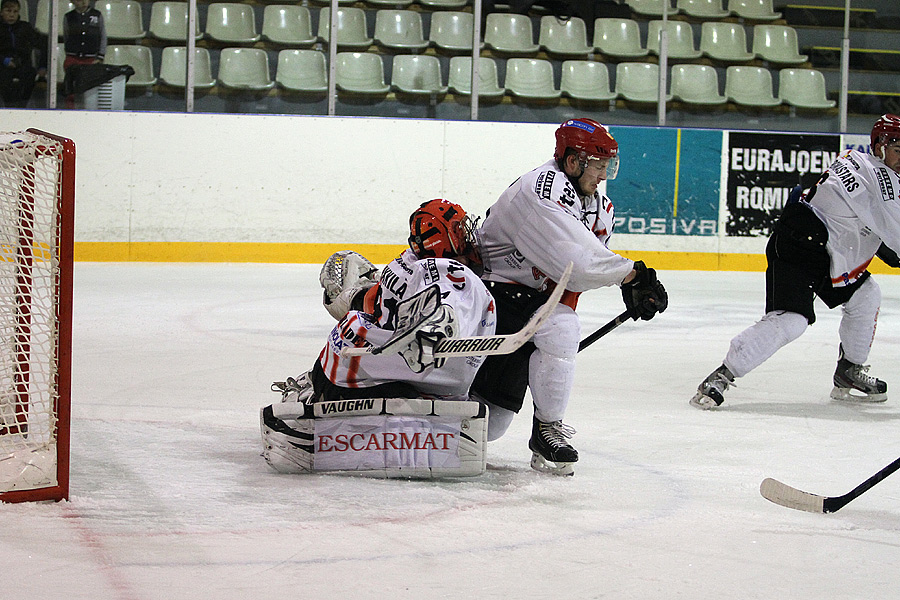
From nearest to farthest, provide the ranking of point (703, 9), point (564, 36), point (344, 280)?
point (344, 280) → point (564, 36) → point (703, 9)

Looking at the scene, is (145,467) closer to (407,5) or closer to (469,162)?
(469,162)

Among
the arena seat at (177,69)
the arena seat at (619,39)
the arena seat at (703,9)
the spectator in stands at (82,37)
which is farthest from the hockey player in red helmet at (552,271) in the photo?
the arena seat at (703,9)

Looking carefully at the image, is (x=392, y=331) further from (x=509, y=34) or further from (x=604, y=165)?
(x=509, y=34)

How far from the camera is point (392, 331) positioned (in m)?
2.61

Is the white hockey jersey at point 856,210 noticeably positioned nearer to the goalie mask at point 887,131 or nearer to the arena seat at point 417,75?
the goalie mask at point 887,131

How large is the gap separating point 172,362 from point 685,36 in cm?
697

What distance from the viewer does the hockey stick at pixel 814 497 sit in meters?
2.36

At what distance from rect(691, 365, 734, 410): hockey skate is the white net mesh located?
2.24 meters

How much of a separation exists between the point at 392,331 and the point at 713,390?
1.62 meters

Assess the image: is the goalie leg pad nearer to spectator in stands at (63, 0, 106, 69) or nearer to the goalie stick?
the goalie stick

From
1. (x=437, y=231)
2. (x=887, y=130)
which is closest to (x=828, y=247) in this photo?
(x=887, y=130)

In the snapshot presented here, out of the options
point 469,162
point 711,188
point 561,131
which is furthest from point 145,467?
point 711,188

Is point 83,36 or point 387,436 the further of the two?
point 83,36

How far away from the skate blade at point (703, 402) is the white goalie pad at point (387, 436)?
1408mm
